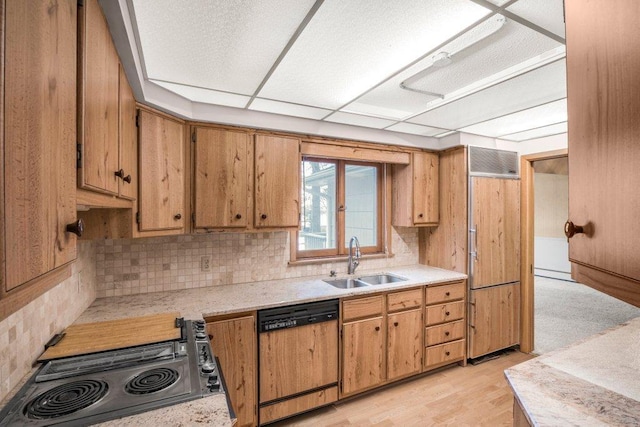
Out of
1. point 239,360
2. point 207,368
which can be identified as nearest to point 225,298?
point 239,360

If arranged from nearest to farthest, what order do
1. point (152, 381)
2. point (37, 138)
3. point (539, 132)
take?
point (37, 138) < point (152, 381) < point (539, 132)

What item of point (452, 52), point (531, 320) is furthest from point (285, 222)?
point (531, 320)

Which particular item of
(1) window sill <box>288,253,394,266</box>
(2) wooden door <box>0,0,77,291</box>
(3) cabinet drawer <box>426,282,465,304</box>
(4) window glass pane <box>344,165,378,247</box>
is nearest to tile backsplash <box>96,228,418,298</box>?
(1) window sill <box>288,253,394,266</box>

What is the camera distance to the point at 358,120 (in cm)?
270

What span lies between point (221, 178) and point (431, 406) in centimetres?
250

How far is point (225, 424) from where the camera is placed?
905 mm

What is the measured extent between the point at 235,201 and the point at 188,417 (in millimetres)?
1633

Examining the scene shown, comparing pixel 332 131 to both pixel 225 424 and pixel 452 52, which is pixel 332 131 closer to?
pixel 452 52

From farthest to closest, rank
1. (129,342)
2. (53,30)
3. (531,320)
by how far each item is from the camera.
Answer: (531,320)
(129,342)
(53,30)

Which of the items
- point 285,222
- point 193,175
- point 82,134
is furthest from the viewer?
point 285,222

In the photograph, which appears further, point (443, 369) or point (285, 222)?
point (443, 369)

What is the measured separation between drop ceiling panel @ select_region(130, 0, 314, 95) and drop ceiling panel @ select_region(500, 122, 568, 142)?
Result: 2.77 metres

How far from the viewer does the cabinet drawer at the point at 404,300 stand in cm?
265

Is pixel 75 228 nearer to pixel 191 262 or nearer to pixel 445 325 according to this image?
pixel 191 262
